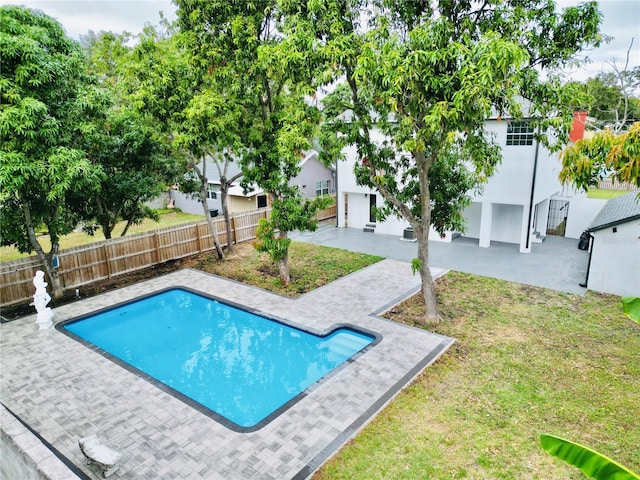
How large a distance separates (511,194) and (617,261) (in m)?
5.50

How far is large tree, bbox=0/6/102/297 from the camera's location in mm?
10352

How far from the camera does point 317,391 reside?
871 cm

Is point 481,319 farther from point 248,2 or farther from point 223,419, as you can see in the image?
point 248,2

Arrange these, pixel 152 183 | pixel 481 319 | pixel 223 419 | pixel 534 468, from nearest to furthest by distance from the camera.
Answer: pixel 534 468 → pixel 223 419 → pixel 481 319 → pixel 152 183

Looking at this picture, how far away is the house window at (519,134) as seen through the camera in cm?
1706

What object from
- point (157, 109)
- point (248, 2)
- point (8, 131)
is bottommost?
point (8, 131)

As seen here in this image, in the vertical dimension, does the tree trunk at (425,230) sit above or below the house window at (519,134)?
below

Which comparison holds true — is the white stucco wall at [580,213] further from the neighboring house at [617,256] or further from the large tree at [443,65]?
the large tree at [443,65]

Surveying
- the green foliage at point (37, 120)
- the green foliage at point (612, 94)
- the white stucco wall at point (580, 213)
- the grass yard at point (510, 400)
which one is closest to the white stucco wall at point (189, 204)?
the green foliage at point (37, 120)

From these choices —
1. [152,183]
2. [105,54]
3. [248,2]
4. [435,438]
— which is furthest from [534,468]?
[105,54]

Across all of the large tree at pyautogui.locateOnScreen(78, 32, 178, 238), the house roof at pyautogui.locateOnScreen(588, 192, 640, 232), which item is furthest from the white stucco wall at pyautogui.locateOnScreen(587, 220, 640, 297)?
the large tree at pyautogui.locateOnScreen(78, 32, 178, 238)

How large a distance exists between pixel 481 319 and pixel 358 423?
19.2ft

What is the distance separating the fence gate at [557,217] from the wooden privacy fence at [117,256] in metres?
15.5

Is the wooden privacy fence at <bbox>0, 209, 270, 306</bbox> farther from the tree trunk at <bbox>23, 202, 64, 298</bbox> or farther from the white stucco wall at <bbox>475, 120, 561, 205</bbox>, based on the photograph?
the white stucco wall at <bbox>475, 120, 561, 205</bbox>
